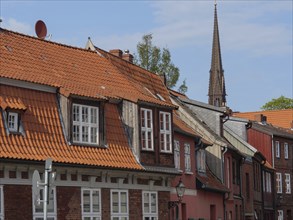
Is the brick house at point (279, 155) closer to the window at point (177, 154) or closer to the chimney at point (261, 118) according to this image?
the chimney at point (261, 118)

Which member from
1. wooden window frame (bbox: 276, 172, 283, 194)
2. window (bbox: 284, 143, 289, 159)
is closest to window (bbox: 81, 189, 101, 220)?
wooden window frame (bbox: 276, 172, 283, 194)

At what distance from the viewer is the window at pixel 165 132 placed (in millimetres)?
32188

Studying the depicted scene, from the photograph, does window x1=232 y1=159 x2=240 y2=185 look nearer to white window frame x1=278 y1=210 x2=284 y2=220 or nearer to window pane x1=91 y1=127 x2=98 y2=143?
white window frame x1=278 y1=210 x2=284 y2=220

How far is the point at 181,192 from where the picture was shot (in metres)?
32.8

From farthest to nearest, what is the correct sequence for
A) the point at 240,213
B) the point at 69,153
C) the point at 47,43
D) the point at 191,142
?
the point at 240,213 < the point at 191,142 < the point at 47,43 < the point at 69,153

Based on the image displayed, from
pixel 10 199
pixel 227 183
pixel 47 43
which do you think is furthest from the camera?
pixel 227 183

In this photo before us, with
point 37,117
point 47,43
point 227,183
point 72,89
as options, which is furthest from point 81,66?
point 227,183

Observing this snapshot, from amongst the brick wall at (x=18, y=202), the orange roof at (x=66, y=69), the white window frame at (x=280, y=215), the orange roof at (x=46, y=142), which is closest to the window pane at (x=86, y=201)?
the orange roof at (x=46, y=142)

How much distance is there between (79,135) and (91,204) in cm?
235

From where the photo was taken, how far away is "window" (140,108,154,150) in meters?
31.0

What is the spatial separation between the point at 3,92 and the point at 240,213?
87.4 ft

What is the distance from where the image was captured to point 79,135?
2800cm

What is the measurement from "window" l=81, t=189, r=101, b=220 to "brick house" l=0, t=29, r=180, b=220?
33mm

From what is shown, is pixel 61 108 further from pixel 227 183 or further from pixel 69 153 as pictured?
pixel 227 183
